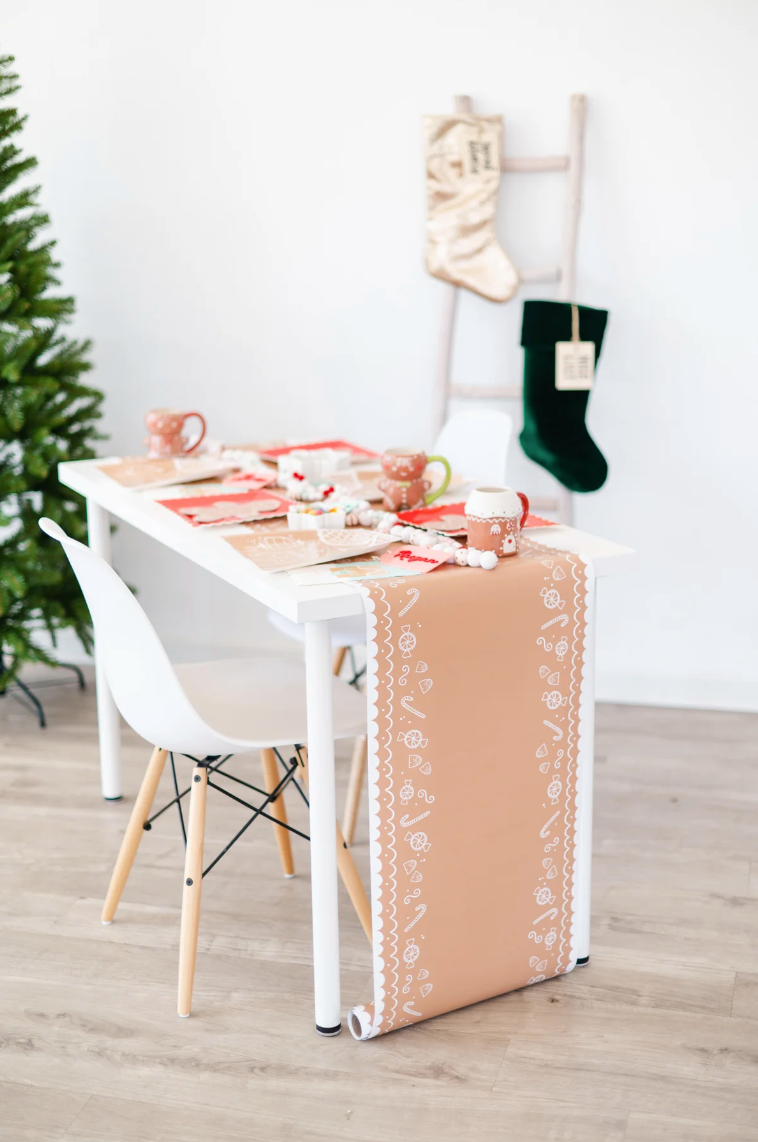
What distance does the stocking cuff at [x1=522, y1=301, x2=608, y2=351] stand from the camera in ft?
9.05

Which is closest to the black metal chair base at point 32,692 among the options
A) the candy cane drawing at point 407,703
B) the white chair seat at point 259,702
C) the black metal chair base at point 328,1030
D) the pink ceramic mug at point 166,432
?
the pink ceramic mug at point 166,432

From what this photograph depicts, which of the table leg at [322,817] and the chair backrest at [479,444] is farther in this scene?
the chair backrest at [479,444]

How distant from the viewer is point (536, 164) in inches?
112

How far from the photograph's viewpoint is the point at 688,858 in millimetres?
2295

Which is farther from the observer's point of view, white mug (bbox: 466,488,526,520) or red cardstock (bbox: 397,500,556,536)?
red cardstock (bbox: 397,500,556,536)

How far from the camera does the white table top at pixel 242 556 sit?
1572 mm

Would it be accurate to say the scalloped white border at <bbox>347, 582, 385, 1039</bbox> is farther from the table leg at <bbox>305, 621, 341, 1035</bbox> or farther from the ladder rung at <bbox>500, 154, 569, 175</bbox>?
the ladder rung at <bbox>500, 154, 569, 175</bbox>

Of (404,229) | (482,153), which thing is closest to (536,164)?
(482,153)

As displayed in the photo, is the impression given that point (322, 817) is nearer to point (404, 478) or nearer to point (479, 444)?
point (404, 478)

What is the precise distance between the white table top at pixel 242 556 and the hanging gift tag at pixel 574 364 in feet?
3.14

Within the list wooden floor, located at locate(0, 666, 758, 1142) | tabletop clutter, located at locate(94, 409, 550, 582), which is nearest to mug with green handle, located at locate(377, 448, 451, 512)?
tabletop clutter, located at locate(94, 409, 550, 582)

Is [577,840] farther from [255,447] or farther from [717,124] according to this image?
[717,124]

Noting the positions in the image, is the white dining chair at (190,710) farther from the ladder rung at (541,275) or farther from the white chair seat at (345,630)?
the ladder rung at (541,275)

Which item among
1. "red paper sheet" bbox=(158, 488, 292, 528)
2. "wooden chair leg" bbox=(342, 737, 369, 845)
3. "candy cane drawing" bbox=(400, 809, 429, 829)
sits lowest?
"wooden chair leg" bbox=(342, 737, 369, 845)
